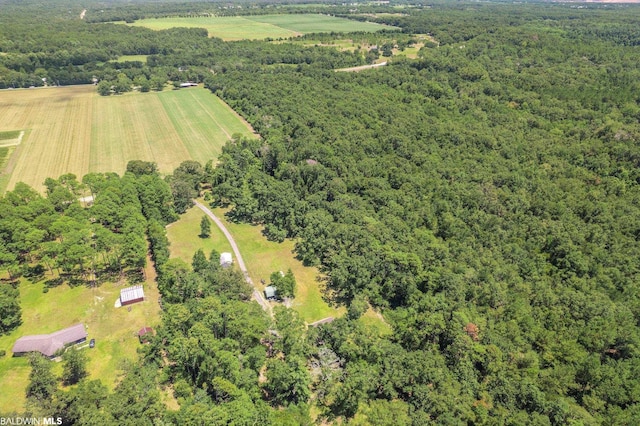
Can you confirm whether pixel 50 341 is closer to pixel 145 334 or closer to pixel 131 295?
pixel 145 334

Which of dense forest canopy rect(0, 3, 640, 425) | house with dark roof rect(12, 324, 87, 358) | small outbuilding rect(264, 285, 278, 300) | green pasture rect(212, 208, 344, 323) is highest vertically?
dense forest canopy rect(0, 3, 640, 425)

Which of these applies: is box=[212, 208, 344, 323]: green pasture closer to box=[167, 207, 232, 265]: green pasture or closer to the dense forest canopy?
the dense forest canopy

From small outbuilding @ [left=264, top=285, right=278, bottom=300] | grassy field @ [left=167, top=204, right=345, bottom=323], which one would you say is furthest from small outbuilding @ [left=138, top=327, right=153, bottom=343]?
grassy field @ [left=167, top=204, right=345, bottom=323]

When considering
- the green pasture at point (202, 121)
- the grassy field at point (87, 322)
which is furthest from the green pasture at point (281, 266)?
the green pasture at point (202, 121)

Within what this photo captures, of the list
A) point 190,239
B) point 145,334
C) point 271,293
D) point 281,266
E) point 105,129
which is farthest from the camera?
point 105,129

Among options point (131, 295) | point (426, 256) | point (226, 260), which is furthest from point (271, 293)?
point (426, 256)

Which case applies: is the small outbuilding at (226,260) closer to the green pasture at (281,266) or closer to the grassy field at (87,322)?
the green pasture at (281,266)

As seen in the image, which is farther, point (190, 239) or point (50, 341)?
point (190, 239)
